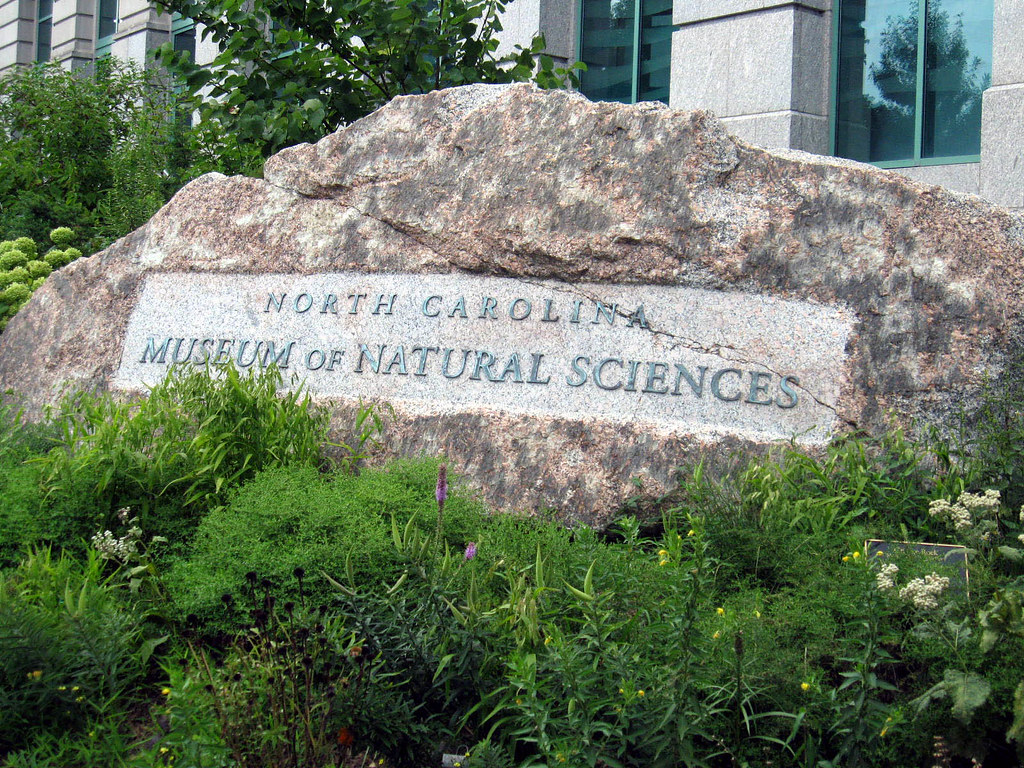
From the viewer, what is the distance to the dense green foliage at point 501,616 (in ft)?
8.39

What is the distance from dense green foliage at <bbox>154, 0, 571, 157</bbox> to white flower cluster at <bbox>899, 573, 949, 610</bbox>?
5.01 metres

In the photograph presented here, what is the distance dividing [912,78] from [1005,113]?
3.58ft

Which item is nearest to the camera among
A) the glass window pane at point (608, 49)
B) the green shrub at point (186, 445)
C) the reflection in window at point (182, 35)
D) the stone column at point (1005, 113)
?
the green shrub at point (186, 445)

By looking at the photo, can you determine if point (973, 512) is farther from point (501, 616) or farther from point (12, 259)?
point (12, 259)

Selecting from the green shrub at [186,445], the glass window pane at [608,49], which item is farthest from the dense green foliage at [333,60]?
the green shrub at [186,445]

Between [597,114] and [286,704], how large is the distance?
3.26 m

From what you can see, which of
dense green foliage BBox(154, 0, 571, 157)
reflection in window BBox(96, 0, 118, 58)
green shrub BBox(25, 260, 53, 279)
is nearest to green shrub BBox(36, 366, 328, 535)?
dense green foliage BBox(154, 0, 571, 157)

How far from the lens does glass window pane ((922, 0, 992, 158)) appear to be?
24.4 ft

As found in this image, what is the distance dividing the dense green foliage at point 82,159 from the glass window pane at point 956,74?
6419 mm

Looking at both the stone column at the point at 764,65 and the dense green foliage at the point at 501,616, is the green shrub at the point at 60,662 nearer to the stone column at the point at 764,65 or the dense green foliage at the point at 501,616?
the dense green foliage at the point at 501,616

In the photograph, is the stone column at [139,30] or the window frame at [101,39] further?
the window frame at [101,39]

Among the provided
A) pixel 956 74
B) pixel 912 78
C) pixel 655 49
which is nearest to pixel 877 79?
pixel 912 78

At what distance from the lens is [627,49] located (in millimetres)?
9461

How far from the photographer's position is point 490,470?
14.6ft
